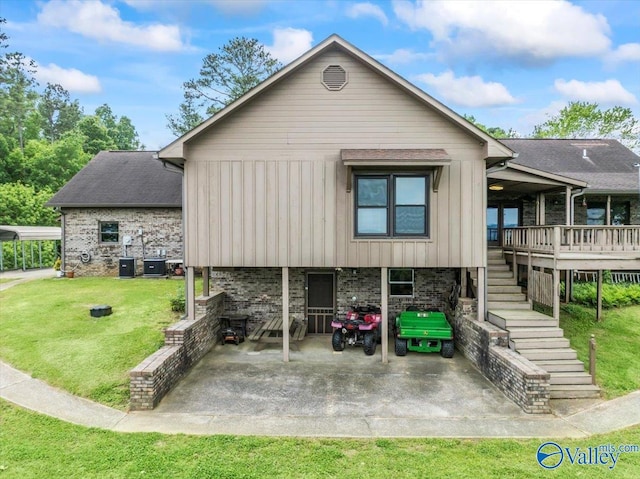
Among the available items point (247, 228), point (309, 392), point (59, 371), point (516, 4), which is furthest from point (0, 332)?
point (516, 4)

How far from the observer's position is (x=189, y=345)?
27.5 ft

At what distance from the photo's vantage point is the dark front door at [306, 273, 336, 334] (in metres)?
11.4

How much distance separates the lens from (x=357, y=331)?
9.66m

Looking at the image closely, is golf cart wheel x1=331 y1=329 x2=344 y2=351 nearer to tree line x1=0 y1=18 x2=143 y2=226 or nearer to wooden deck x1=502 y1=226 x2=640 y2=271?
wooden deck x1=502 y1=226 x2=640 y2=271

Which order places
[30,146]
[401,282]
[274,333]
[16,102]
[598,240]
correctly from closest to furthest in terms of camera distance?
1. [598,240]
2. [274,333]
3. [401,282]
4. [30,146]
5. [16,102]

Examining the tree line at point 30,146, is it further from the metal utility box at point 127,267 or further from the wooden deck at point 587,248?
the wooden deck at point 587,248

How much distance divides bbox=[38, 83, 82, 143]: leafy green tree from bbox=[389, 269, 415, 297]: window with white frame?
2450 inches

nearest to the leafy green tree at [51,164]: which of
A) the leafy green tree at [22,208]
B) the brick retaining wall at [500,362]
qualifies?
the leafy green tree at [22,208]

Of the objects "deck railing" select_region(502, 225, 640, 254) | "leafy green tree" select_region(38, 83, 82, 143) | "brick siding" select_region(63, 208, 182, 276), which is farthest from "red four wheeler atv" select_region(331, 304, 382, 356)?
"leafy green tree" select_region(38, 83, 82, 143)

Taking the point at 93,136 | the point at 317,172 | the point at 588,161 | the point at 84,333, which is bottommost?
the point at 84,333

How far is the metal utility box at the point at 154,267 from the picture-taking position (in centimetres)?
1583

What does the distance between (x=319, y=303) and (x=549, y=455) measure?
23.0 ft

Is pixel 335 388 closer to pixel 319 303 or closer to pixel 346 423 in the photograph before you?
pixel 346 423

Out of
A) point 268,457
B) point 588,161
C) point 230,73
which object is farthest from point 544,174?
point 230,73
